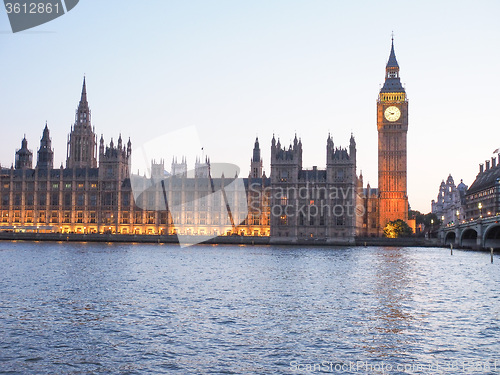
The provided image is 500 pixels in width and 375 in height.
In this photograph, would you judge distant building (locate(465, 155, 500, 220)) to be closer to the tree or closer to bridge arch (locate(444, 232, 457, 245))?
bridge arch (locate(444, 232, 457, 245))

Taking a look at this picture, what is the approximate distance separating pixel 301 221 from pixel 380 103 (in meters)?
57.6

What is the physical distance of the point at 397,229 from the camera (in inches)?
6462

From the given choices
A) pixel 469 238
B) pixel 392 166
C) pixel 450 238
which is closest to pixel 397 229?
pixel 450 238

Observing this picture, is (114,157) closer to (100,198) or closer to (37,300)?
(100,198)

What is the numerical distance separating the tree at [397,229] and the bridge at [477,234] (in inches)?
451

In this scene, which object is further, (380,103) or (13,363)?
(380,103)

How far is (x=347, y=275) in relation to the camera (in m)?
63.6

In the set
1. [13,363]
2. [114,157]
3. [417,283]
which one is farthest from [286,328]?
[114,157]

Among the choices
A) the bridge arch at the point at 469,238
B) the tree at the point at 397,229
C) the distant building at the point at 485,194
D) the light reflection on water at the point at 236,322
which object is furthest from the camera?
the tree at the point at 397,229

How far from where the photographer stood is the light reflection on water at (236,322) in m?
26.2

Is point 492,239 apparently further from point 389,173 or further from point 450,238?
point 389,173

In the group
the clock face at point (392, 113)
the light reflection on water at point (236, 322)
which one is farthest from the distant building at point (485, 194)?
the light reflection on water at point (236, 322)

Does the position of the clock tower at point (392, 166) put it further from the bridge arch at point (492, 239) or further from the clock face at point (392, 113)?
the bridge arch at point (492, 239)

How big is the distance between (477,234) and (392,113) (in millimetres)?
76960
